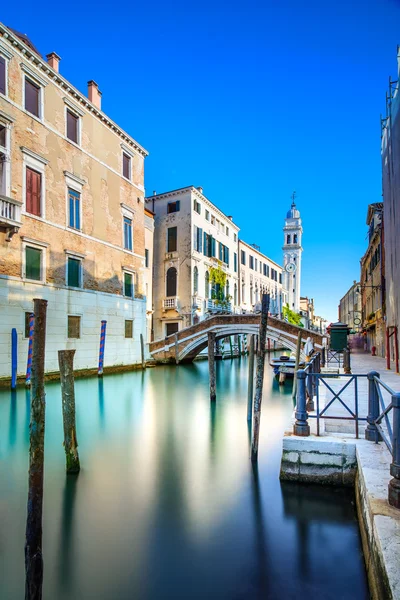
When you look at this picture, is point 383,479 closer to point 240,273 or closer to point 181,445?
point 181,445

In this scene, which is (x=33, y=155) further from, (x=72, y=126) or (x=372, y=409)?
(x=372, y=409)

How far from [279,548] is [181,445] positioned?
144 inches

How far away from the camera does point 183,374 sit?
16.9 meters

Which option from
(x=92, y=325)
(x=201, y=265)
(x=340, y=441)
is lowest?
(x=340, y=441)

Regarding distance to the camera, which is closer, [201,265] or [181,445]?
[181,445]

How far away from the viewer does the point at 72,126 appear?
14.2 meters

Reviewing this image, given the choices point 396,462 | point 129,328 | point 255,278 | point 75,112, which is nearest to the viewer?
point 396,462

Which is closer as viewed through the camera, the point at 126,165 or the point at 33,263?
the point at 33,263

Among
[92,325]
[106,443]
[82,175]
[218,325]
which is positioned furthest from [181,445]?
[218,325]

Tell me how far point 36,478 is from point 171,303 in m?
20.0

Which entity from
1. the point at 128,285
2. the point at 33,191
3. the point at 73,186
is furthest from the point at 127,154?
the point at 33,191

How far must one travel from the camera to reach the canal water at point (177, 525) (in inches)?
118

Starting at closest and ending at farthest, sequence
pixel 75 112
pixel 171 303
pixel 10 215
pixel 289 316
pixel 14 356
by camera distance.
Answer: pixel 14 356 → pixel 10 215 → pixel 75 112 → pixel 171 303 → pixel 289 316

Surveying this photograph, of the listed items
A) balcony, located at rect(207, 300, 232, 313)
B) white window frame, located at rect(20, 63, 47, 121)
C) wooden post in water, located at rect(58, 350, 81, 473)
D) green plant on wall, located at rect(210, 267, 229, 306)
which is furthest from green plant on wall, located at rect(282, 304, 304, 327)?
wooden post in water, located at rect(58, 350, 81, 473)
